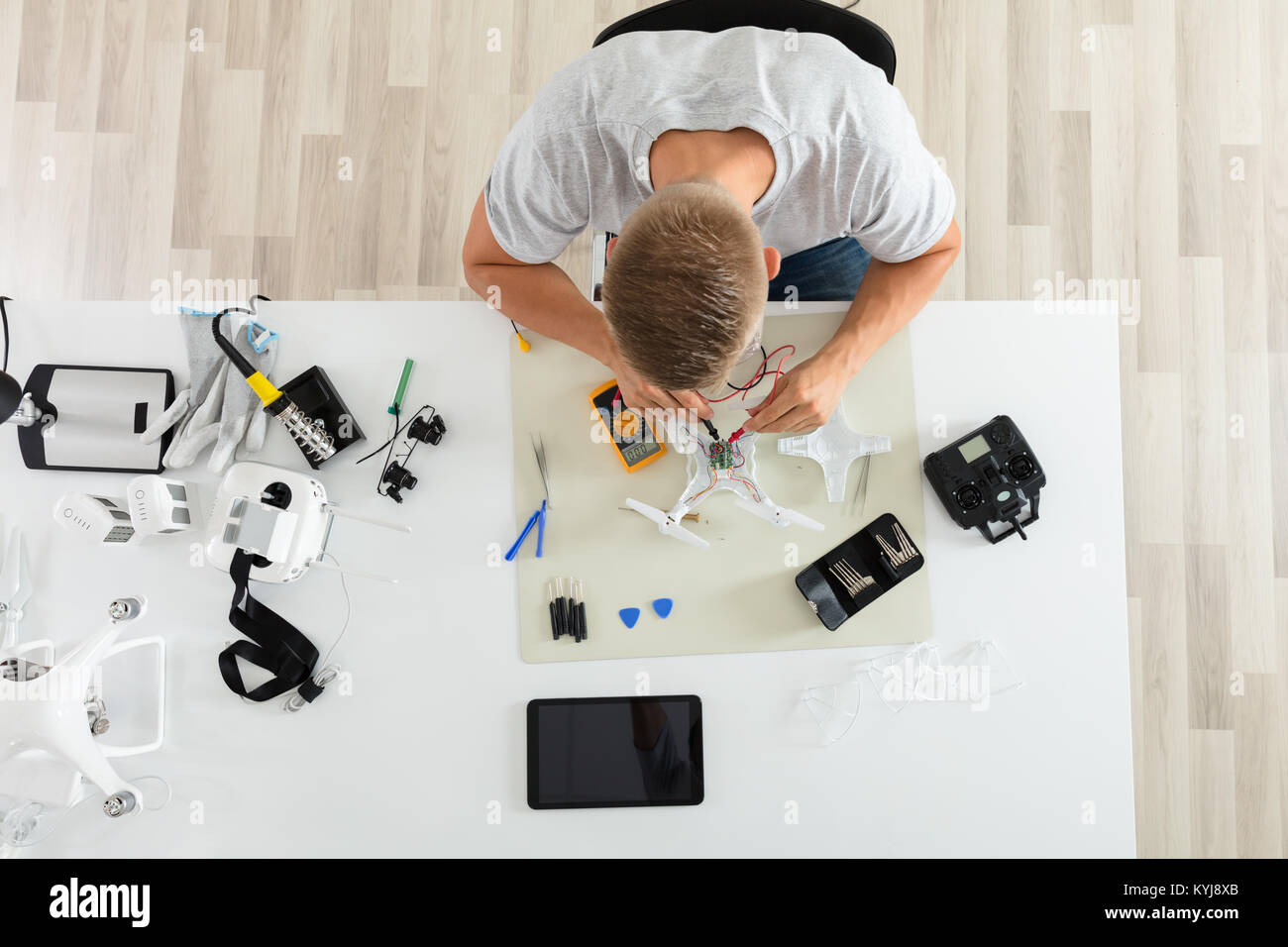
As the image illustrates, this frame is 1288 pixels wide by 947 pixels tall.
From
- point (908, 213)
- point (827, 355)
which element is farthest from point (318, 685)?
point (908, 213)

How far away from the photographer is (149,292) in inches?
80.5

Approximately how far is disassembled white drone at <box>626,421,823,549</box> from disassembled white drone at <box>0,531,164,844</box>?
0.82m

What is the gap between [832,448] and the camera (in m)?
1.30

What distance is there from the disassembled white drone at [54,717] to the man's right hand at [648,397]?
82 centimetres

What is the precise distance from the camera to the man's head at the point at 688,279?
789 mm

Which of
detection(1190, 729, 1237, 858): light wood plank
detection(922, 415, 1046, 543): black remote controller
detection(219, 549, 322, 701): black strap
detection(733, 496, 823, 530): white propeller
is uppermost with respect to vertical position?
detection(922, 415, 1046, 543): black remote controller

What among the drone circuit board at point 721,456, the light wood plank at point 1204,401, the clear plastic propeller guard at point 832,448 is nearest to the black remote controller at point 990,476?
the clear plastic propeller guard at point 832,448

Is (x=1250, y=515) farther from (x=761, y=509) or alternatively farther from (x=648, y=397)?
(x=648, y=397)

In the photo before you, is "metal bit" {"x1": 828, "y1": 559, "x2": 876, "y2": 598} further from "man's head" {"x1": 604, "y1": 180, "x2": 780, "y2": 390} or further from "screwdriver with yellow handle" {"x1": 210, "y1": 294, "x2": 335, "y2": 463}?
"screwdriver with yellow handle" {"x1": 210, "y1": 294, "x2": 335, "y2": 463}

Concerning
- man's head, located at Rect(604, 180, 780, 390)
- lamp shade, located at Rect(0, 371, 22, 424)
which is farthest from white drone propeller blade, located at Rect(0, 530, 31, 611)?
man's head, located at Rect(604, 180, 780, 390)

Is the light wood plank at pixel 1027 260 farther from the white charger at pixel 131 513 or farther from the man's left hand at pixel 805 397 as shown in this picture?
the white charger at pixel 131 513

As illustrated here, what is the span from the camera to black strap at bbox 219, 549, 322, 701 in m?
1.23
